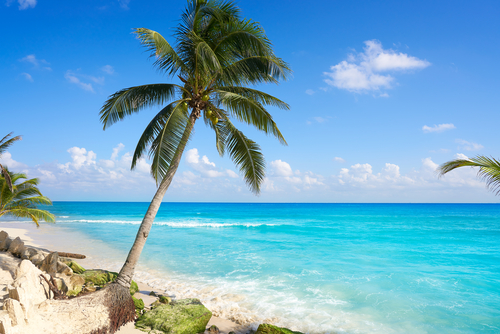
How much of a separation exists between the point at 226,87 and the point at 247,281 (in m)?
6.84

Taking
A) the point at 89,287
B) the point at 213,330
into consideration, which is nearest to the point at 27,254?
the point at 89,287

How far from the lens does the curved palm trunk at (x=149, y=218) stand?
6.31m

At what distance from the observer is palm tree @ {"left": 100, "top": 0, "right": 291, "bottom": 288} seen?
22.5ft

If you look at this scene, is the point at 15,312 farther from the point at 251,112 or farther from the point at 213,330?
the point at 251,112

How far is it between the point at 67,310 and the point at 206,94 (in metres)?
5.63

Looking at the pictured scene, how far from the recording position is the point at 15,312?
3.88 metres

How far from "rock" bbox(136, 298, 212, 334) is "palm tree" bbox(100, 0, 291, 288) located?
3.49ft

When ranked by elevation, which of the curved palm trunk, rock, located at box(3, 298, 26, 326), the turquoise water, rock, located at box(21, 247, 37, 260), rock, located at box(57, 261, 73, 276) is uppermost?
the curved palm trunk

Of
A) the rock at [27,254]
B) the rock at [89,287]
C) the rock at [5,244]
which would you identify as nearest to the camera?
the rock at [89,287]

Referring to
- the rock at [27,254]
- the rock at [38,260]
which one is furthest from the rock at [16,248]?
the rock at [38,260]

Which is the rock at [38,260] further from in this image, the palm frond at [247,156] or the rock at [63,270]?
the palm frond at [247,156]

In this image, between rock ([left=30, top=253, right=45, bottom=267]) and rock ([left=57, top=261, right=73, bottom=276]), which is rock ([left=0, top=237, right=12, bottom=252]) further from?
rock ([left=57, top=261, right=73, bottom=276])

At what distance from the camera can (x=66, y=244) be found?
16516 mm

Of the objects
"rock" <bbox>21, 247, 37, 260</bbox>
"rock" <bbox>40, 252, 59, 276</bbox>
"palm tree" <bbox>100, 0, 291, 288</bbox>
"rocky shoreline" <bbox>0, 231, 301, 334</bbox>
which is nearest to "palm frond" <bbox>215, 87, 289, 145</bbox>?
"palm tree" <bbox>100, 0, 291, 288</bbox>
